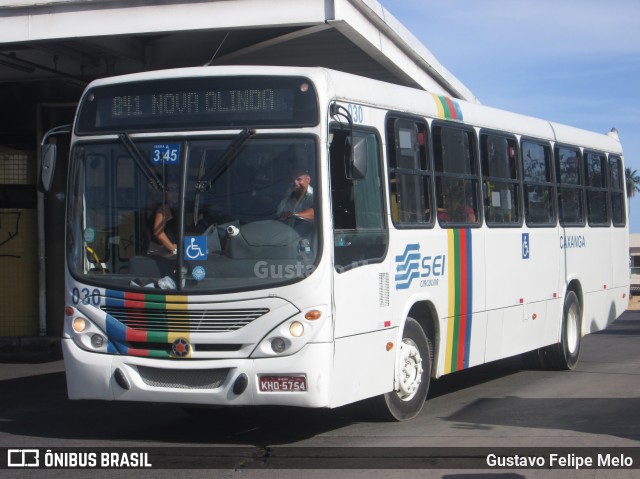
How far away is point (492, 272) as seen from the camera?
39.1 feet

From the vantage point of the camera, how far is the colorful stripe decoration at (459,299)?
10.8m

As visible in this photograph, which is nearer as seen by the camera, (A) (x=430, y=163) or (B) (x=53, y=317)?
(A) (x=430, y=163)

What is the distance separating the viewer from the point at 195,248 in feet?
27.9

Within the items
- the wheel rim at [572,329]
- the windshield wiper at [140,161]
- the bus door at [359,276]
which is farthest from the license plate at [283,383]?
the wheel rim at [572,329]

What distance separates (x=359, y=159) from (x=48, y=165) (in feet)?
9.22

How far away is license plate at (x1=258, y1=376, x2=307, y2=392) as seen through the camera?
8.20m

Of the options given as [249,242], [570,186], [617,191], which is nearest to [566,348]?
[570,186]

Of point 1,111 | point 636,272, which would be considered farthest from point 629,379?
point 636,272

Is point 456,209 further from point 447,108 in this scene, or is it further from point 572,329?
point 572,329

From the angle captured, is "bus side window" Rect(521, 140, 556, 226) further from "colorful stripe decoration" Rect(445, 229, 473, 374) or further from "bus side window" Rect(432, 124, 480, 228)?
"colorful stripe decoration" Rect(445, 229, 473, 374)

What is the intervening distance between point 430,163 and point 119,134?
3348mm

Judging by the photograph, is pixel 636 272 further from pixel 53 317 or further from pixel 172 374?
pixel 172 374

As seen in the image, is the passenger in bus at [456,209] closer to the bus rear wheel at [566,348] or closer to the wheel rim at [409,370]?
the wheel rim at [409,370]

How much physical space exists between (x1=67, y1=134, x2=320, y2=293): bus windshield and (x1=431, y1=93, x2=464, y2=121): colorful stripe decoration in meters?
3.05
